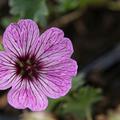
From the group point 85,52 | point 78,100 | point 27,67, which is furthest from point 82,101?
point 85,52

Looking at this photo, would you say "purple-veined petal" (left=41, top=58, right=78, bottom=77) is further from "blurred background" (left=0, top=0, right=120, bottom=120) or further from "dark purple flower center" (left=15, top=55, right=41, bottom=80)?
"blurred background" (left=0, top=0, right=120, bottom=120)

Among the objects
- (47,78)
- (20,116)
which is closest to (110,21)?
(20,116)

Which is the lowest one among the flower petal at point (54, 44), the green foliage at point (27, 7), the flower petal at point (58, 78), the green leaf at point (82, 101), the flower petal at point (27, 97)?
the green leaf at point (82, 101)

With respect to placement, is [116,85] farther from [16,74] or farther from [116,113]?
[16,74]

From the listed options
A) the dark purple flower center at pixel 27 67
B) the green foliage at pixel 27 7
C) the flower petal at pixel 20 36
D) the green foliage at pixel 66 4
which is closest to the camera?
the flower petal at pixel 20 36

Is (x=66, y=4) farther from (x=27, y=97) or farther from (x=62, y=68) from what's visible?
(x=27, y=97)

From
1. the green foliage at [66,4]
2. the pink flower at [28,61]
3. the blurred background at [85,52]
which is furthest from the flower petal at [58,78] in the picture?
the green foliage at [66,4]

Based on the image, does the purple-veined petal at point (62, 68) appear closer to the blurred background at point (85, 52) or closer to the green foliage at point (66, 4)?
the blurred background at point (85, 52)

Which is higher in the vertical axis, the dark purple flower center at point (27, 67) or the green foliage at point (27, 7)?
the green foliage at point (27, 7)

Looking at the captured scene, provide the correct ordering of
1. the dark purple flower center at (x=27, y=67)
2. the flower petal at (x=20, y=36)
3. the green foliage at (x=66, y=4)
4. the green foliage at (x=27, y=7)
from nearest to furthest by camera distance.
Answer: the flower petal at (x=20, y=36), the dark purple flower center at (x=27, y=67), the green foliage at (x=27, y=7), the green foliage at (x=66, y=4)
